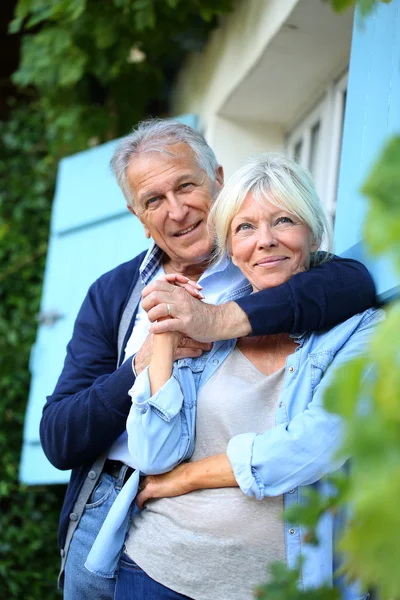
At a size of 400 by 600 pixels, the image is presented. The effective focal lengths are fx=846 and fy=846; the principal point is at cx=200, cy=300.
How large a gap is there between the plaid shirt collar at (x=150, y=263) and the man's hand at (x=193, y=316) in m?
0.41

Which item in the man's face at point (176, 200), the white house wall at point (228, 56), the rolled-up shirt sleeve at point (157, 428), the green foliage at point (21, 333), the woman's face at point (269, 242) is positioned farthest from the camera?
the green foliage at point (21, 333)

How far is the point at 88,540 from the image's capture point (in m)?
1.91

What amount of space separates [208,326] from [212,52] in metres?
2.33

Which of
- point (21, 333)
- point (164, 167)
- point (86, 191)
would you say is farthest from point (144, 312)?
point (21, 333)

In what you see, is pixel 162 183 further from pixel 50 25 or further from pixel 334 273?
pixel 50 25

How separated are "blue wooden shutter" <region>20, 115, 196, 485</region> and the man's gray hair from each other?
44.7 inches

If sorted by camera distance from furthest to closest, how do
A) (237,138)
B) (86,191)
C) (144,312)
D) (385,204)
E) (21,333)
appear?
1. (21,333)
2. (86,191)
3. (237,138)
4. (144,312)
5. (385,204)

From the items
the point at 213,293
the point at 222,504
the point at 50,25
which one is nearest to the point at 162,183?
the point at 213,293

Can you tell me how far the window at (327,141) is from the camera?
2.90m

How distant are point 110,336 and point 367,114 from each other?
0.79 metres

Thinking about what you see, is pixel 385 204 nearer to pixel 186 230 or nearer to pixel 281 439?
pixel 281 439

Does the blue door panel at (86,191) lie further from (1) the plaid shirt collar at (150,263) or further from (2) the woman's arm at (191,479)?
(2) the woman's arm at (191,479)

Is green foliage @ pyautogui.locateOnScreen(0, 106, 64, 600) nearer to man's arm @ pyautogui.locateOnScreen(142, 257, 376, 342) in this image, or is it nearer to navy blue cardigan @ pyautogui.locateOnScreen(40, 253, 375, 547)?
navy blue cardigan @ pyautogui.locateOnScreen(40, 253, 375, 547)

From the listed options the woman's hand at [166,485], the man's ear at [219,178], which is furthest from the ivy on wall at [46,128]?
the woman's hand at [166,485]
